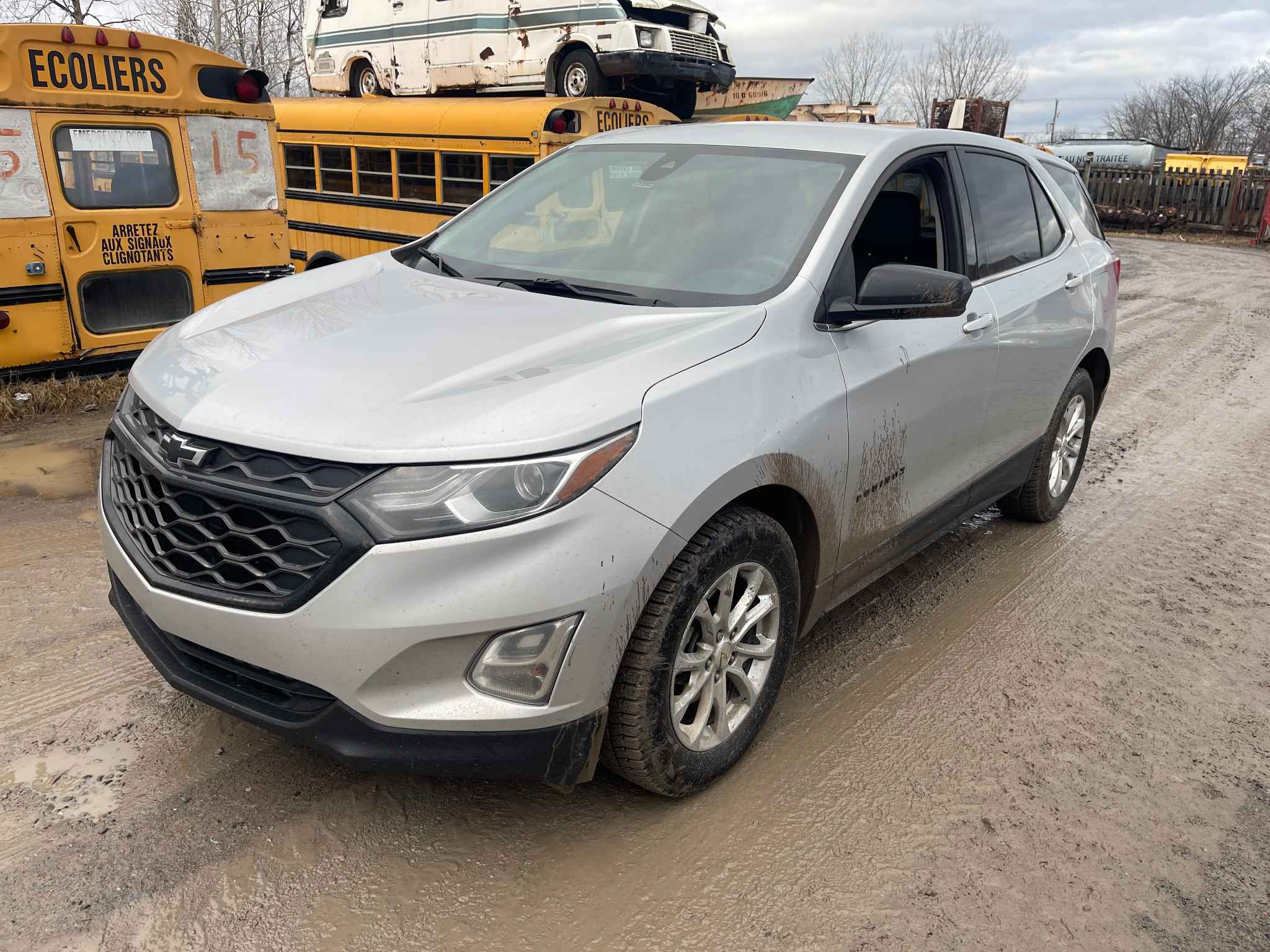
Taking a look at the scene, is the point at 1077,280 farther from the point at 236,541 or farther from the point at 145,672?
the point at 145,672

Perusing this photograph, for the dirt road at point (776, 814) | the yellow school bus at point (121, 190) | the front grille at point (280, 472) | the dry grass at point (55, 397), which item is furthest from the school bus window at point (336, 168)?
the front grille at point (280, 472)

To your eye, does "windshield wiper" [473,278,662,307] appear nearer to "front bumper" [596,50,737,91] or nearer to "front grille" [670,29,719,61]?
"front bumper" [596,50,737,91]

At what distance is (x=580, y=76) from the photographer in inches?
467

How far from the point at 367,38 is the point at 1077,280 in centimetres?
1174

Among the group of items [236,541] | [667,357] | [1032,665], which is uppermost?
[667,357]

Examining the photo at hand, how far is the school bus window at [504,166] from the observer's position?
8703mm

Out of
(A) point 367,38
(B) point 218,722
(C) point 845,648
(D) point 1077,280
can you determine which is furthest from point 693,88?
(B) point 218,722

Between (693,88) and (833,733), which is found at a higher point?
(693,88)

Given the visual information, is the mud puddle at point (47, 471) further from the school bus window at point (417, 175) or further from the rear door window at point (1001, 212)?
the school bus window at point (417, 175)

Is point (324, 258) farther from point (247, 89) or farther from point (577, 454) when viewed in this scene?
point (577, 454)

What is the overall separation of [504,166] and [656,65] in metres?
3.53

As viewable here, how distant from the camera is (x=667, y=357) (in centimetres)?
264

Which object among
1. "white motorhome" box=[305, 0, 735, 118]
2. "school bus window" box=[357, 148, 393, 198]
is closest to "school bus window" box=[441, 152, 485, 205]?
"school bus window" box=[357, 148, 393, 198]

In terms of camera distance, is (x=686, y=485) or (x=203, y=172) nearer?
(x=686, y=485)
